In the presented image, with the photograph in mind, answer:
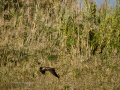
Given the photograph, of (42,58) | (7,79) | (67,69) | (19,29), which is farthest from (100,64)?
(19,29)

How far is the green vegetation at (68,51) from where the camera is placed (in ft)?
9.27

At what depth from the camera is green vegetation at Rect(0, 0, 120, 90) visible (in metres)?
2.83

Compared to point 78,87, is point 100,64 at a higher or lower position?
higher

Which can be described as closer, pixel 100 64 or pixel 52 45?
pixel 100 64

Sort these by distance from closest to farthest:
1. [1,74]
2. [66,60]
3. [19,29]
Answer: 1. [1,74]
2. [66,60]
3. [19,29]

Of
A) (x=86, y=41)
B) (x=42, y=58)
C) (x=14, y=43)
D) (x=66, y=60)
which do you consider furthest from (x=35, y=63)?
(x=86, y=41)

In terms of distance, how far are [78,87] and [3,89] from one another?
3.91 feet

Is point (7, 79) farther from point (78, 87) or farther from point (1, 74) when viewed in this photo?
point (78, 87)

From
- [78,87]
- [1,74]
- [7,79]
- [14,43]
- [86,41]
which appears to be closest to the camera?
[78,87]

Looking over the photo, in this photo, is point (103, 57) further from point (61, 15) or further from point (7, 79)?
point (7, 79)

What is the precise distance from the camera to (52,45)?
14.5ft

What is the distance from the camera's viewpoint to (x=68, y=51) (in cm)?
398

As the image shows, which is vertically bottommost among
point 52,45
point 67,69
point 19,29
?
point 67,69

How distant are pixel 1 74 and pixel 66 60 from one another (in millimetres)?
1288
